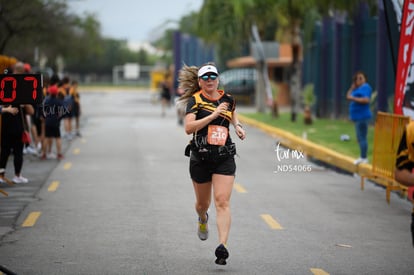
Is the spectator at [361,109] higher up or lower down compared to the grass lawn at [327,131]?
higher up

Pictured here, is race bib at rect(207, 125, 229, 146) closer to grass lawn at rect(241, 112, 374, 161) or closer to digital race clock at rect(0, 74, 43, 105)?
digital race clock at rect(0, 74, 43, 105)

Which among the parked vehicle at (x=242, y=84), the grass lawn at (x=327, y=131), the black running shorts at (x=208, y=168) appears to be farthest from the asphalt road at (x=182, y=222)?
the parked vehicle at (x=242, y=84)

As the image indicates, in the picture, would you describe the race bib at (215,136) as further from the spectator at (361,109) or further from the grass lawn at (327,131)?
the grass lawn at (327,131)

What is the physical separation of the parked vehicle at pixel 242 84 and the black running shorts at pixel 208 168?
46525mm

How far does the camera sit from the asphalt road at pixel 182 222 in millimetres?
9195

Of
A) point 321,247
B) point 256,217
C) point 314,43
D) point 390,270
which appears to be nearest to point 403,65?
point 256,217

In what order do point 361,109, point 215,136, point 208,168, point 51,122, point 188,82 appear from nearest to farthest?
1. point 215,136
2. point 208,168
3. point 188,82
4. point 361,109
5. point 51,122

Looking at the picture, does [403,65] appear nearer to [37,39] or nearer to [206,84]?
[206,84]

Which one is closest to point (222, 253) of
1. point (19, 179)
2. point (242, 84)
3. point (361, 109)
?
point (19, 179)

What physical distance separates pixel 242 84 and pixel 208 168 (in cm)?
4920

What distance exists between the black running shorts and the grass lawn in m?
10.1

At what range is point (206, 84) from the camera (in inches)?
356

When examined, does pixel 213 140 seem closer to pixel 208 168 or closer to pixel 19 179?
pixel 208 168

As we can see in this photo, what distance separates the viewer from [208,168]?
916 cm
